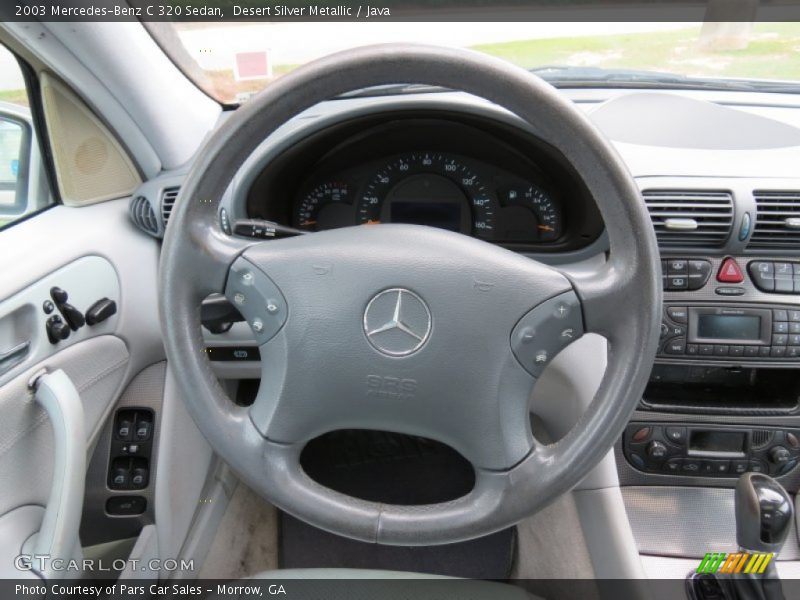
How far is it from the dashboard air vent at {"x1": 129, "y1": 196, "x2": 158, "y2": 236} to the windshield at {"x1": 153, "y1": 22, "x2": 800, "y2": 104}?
1.19 feet

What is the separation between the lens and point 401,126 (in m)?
1.45

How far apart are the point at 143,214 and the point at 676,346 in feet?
4.26

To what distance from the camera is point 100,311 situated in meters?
1.48

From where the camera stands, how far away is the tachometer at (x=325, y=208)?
1.58 m

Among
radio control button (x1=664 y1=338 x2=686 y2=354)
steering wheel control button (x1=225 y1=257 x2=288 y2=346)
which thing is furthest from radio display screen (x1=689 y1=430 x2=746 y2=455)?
steering wheel control button (x1=225 y1=257 x2=288 y2=346)

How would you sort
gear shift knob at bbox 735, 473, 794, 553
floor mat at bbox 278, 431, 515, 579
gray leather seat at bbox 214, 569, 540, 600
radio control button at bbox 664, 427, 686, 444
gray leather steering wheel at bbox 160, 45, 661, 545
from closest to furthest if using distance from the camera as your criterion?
gray leather steering wheel at bbox 160, 45, 661, 545 < gear shift knob at bbox 735, 473, 794, 553 < gray leather seat at bbox 214, 569, 540, 600 < radio control button at bbox 664, 427, 686, 444 < floor mat at bbox 278, 431, 515, 579

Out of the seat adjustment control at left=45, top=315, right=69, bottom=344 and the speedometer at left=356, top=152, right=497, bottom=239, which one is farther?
the speedometer at left=356, top=152, right=497, bottom=239

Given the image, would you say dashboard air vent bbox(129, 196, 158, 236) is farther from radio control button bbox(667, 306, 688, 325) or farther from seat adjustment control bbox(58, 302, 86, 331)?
radio control button bbox(667, 306, 688, 325)

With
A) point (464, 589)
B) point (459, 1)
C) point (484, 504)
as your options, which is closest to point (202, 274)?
point (484, 504)

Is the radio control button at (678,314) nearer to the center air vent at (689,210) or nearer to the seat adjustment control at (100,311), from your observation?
→ the center air vent at (689,210)

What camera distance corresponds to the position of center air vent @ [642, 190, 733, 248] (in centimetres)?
142

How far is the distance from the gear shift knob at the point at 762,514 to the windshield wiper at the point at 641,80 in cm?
103

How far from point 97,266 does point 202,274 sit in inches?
24.6

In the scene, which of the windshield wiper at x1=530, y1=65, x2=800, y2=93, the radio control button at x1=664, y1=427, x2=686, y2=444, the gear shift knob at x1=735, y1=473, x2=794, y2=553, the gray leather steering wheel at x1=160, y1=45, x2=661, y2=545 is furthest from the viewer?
the windshield wiper at x1=530, y1=65, x2=800, y2=93
